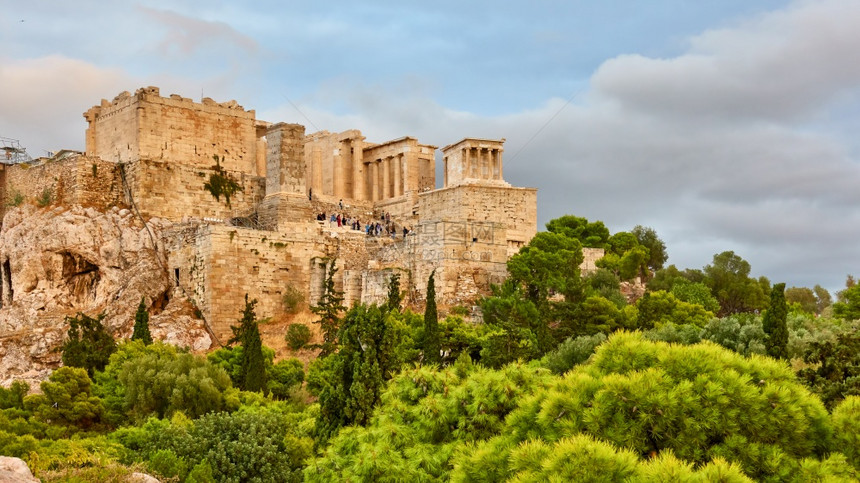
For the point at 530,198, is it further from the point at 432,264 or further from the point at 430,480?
the point at 430,480

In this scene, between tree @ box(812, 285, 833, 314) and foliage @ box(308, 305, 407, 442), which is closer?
foliage @ box(308, 305, 407, 442)

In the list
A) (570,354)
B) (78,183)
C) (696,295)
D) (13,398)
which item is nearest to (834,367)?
(570,354)

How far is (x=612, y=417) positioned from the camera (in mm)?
16406

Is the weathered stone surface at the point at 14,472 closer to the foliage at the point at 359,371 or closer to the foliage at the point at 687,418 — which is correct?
the foliage at the point at 687,418

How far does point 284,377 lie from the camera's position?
32.3 m

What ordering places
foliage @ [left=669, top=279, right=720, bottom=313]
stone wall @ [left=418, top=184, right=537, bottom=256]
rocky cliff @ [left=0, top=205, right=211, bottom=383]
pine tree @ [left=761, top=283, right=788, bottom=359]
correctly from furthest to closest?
stone wall @ [left=418, top=184, right=537, bottom=256] → foliage @ [left=669, top=279, right=720, bottom=313] → rocky cliff @ [left=0, top=205, right=211, bottom=383] → pine tree @ [left=761, top=283, right=788, bottom=359]

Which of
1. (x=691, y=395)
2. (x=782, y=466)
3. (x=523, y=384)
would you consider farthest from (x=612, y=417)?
(x=523, y=384)

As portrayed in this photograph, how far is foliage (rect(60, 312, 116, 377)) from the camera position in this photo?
103ft

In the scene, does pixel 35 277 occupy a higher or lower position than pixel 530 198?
lower

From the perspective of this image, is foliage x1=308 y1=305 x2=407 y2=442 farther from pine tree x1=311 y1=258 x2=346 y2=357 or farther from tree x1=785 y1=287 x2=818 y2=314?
tree x1=785 y1=287 x2=818 y2=314

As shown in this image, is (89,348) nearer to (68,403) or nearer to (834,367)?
(68,403)

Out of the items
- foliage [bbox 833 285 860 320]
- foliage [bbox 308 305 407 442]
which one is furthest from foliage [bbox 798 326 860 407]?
foliage [bbox 833 285 860 320]

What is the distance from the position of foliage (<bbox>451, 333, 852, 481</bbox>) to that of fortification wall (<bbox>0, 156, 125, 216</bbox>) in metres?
27.6

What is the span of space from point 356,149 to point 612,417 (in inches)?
1501
